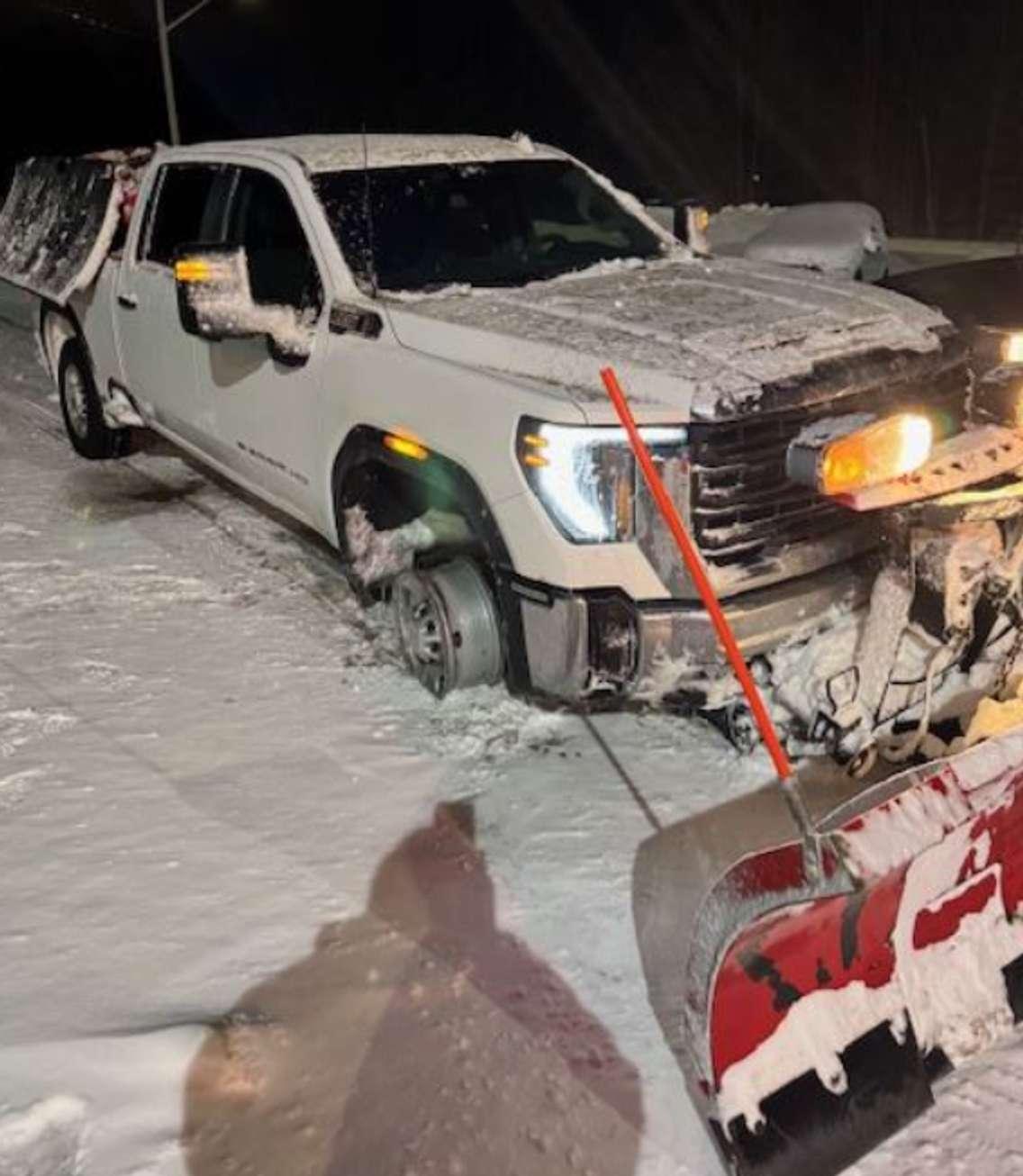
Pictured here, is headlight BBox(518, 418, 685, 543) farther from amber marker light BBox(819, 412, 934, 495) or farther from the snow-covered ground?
the snow-covered ground

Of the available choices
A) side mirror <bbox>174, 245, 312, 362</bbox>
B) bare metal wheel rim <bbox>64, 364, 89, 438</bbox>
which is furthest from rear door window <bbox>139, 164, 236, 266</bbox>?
bare metal wheel rim <bbox>64, 364, 89, 438</bbox>

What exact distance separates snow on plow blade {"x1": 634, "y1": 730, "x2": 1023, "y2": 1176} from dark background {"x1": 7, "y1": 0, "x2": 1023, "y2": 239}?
14.7 meters

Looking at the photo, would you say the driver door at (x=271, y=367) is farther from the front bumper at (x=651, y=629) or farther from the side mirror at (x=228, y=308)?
the front bumper at (x=651, y=629)

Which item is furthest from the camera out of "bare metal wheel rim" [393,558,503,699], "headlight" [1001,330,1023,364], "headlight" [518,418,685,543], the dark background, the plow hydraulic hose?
the dark background

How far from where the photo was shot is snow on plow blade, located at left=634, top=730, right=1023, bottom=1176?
8.13 ft

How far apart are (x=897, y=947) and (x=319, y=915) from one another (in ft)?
5.07

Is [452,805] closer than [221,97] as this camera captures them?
Yes

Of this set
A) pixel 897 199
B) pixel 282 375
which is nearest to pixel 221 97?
pixel 897 199

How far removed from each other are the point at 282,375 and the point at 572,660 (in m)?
1.99

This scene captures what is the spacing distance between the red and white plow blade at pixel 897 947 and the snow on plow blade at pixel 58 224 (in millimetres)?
5695

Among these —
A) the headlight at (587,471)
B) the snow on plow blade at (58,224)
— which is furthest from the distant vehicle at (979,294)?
the snow on plow blade at (58,224)

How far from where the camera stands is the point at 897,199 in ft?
55.8

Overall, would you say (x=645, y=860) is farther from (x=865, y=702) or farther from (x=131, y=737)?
(x=131, y=737)

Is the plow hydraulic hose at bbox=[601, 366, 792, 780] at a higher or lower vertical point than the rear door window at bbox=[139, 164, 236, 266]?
lower
